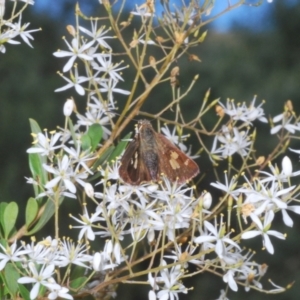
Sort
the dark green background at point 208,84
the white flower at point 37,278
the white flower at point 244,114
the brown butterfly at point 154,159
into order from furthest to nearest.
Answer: the dark green background at point 208,84, the white flower at point 244,114, the brown butterfly at point 154,159, the white flower at point 37,278

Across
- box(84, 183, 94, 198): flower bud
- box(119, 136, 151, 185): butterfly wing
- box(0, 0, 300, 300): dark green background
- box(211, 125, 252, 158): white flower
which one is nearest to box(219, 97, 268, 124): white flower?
box(211, 125, 252, 158): white flower

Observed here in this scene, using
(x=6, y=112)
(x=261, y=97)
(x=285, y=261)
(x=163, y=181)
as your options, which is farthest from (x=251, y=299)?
(x=163, y=181)

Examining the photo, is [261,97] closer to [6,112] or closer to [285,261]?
[285,261]

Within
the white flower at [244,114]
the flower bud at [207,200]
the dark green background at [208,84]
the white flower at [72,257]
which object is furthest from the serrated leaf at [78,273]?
the dark green background at [208,84]

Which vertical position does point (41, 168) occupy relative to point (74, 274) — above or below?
above

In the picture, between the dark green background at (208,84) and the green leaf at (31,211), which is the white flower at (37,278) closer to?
the green leaf at (31,211)
